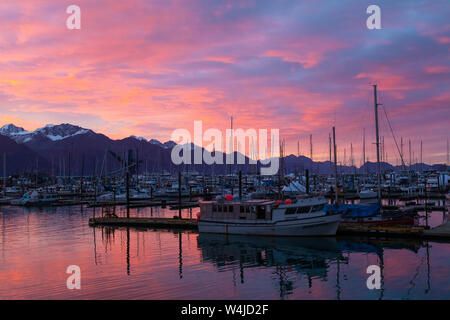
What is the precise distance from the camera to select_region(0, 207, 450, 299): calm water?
23453 millimetres

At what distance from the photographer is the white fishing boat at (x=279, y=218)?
40.9 meters

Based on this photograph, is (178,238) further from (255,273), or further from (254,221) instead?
(255,273)

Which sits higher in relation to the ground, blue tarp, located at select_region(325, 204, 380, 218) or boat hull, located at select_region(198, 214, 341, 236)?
blue tarp, located at select_region(325, 204, 380, 218)

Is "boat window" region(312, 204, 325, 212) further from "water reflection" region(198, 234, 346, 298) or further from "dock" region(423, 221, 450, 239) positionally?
"dock" region(423, 221, 450, 239)

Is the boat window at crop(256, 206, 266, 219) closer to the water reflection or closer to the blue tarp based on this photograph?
the water reflection

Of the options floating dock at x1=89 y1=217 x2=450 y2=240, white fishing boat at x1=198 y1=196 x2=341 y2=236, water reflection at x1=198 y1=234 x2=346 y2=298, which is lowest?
water reflection at x1=198 y1=234 x2=346 y2=298

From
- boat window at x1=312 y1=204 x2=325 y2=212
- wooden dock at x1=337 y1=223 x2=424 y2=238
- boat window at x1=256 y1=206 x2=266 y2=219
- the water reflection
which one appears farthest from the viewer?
boat window at x1=256 y1=206 x2=266 y2=219

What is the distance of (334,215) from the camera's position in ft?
134

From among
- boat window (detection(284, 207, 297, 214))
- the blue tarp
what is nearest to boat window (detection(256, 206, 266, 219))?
boat window (detection(284, 207, 297, 214))

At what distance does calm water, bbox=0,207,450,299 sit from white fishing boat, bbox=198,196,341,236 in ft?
4.52

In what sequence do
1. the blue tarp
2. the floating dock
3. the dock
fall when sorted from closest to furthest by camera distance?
the dock < the floating dock < the blue tarp

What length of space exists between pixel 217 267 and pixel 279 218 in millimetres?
13282

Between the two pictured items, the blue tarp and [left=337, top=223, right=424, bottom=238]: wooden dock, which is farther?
the blue tarp

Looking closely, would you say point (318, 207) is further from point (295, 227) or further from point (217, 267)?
point (217, 267)
